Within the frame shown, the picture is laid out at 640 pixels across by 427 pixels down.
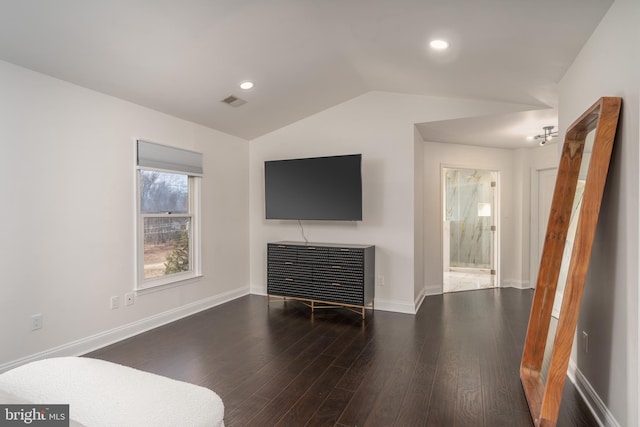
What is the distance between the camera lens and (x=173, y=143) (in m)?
4.00

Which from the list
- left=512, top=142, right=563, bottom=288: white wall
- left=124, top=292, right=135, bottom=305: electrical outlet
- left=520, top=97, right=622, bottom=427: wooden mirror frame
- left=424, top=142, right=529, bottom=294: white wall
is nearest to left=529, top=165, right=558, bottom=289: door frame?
left=512, top=142, right=563, bottom=288: white wall

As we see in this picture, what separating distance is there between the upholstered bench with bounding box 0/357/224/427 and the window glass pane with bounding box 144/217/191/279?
2503mm

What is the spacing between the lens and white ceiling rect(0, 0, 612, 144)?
217 cm

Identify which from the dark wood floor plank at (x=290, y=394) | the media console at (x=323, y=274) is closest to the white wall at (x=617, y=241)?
the dark wood floor plank at (x=290, y=394)

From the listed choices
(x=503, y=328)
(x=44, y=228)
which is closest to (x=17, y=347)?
(x=44, y=228)

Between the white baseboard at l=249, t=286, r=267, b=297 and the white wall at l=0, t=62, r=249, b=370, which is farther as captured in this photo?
the white baseboard at l=249, t=286, r=267, b=297

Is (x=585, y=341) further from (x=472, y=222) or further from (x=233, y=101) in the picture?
(x=233, y=101)

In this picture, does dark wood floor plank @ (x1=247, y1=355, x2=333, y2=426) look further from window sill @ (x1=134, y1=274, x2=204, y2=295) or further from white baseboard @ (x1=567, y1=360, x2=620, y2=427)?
window sill @ (x1=134, y1=274, x2=204, y2=295)

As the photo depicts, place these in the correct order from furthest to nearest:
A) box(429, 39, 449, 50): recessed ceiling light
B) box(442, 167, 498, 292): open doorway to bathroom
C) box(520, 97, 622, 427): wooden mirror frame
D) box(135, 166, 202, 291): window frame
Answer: box(442, 167, 498, 292): open doorway to bathroom, box(135, 166, 202, 291): window frame, box(429, 39, 449, 50): recessed ceiling light, box(520, 97, 622, 427): wooden mirror frame

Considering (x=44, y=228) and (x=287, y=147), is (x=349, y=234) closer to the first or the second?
(x=287, y=147)

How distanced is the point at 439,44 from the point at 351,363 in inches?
104

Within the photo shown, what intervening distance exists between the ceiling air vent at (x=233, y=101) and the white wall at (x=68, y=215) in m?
0.66

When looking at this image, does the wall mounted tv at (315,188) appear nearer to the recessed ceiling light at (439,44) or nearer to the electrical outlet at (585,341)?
the recessed ceiling light at (439,44)

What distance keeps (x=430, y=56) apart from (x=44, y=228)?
352 centimetres
